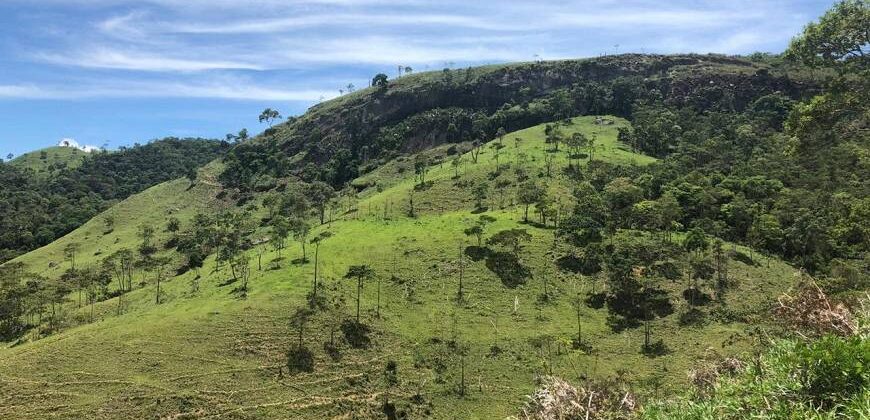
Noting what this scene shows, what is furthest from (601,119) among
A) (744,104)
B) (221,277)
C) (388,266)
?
(221,277)

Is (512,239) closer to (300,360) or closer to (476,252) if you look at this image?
(476,252)

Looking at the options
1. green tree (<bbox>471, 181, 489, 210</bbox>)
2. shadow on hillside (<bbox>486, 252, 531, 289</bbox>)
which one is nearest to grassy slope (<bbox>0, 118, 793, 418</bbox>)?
shadow on hillside (<bbox>486, 252, 531, 289</bbox>)

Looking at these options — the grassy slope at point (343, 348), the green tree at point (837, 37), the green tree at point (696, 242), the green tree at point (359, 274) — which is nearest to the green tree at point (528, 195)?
the grassy slope at point (343, 348)

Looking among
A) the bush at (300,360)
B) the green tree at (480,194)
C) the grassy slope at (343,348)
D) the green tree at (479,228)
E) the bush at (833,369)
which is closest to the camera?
the bush at (833,369)

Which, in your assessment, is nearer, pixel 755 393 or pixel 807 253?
pixel 755 393

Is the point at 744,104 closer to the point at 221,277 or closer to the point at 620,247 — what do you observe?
the point at 620,247

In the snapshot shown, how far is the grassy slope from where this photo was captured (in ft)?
206

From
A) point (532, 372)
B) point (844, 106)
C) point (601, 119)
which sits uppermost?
point (601, 119)

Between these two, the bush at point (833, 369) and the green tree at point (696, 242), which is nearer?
the bush at point (833, 369)

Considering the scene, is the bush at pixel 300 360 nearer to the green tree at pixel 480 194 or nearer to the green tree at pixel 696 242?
the green tree at pixel 480 194

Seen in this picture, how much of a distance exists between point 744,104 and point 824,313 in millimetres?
206566

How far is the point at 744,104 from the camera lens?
19862 centimetres

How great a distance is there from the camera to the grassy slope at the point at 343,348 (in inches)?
2472

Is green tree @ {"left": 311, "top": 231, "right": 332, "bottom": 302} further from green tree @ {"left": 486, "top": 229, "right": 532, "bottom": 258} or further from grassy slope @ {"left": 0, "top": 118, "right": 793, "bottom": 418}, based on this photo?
green tree @ {"left": 486, "top": 229, "right": 532, "bottom": 258}
